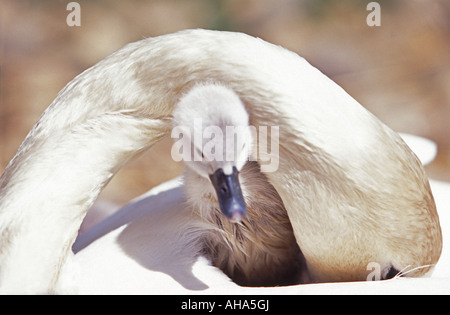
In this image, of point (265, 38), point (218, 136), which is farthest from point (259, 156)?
point (265, 38)

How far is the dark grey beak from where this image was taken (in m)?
0.97

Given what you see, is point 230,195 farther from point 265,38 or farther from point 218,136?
point 265,38

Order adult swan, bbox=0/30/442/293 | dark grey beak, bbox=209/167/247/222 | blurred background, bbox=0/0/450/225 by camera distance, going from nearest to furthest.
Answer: dark grey beak, bbox=209/167/247/222 → adult swan, bbox=0/30/442/293 → blurred background, bbox=0/0/450/225

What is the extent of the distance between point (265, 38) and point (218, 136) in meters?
2.04

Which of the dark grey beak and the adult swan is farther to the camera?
the adult swan

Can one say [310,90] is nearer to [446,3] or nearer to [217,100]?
[217,100]

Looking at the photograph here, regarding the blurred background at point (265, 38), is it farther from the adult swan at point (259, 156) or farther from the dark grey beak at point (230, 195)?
the dark grey beak at point (230, 195)

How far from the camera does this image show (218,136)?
1.01 meters

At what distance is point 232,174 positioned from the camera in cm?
100

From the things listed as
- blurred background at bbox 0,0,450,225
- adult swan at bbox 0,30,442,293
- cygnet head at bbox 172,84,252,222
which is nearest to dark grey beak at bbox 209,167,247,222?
cygnet head at bbox 172,84,252,222

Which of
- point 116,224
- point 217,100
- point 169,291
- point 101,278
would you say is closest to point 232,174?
point 217,100

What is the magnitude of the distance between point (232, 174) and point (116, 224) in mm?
530

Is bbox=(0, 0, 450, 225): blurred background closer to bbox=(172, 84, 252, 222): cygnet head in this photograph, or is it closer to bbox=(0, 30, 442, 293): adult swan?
bbox=(0, 30, 442, 293): adult swan

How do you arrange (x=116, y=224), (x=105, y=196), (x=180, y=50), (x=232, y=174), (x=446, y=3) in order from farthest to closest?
(x=446, y=3), (x=105, y=196), (x=116, y=224), (x=180, y=50), (x=232, y=174)
